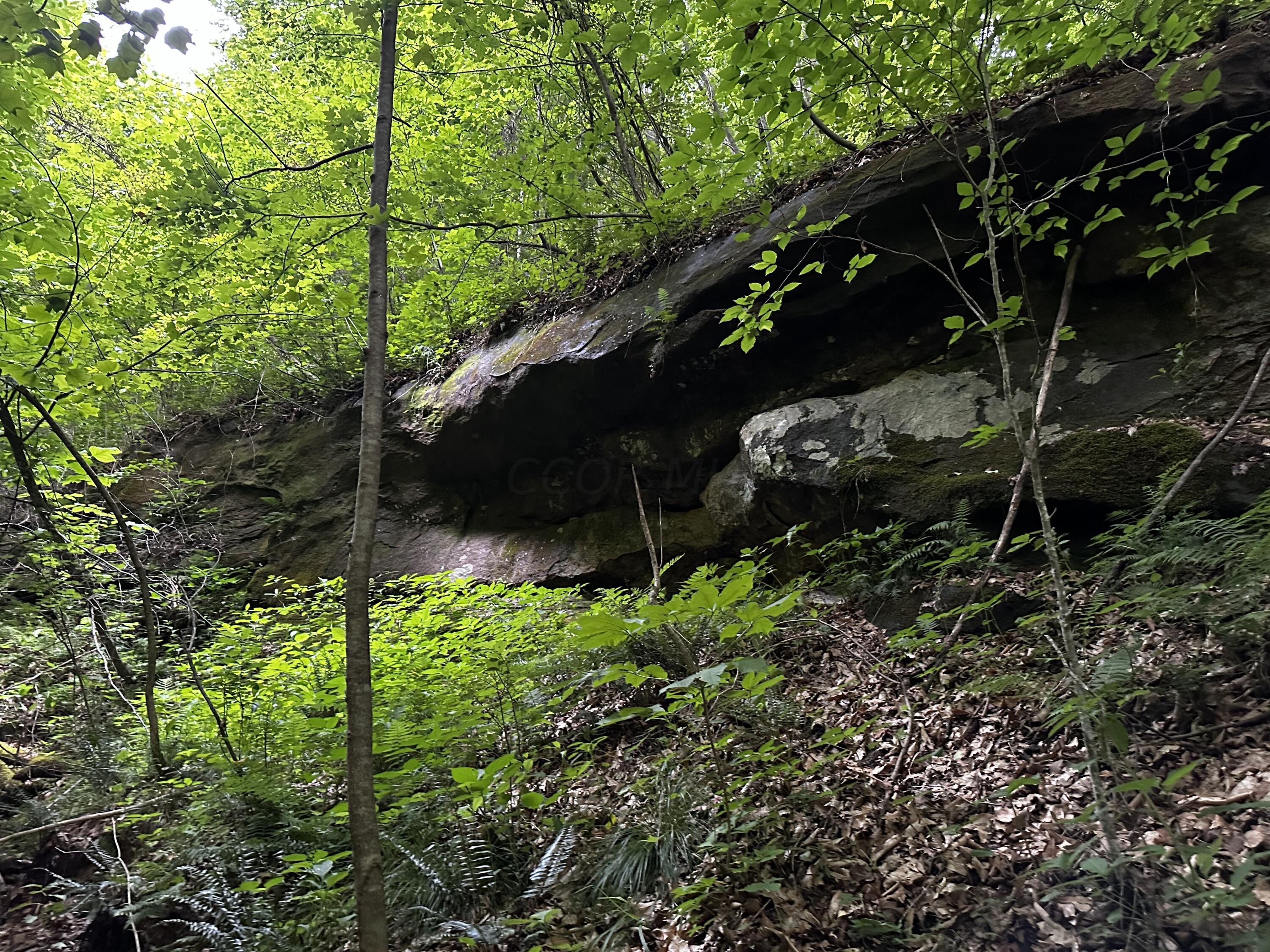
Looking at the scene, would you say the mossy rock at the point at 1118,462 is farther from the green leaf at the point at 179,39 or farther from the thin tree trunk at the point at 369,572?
the green leaf at the point at 179,39

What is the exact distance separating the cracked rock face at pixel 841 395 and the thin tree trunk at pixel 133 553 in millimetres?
3840

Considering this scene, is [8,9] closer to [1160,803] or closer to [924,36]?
[924,36]

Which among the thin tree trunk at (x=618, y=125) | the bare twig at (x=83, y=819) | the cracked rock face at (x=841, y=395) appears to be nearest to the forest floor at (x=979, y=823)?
the bare twig at (x=83, y=819)

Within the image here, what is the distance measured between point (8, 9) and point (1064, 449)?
585 cm

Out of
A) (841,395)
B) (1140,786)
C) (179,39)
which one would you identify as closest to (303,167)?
(179,39)

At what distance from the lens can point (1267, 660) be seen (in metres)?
2.40

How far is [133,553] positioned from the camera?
3768 mm

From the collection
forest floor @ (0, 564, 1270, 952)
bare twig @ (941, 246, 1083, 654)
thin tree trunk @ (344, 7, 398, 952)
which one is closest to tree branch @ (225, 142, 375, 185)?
thin tree trunk @ (344, 7, 398, 952)

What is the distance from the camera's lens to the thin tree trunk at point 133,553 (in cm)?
349

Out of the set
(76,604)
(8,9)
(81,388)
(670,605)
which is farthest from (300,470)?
(670,605)

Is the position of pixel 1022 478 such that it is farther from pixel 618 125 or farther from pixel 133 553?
pixel 618 125

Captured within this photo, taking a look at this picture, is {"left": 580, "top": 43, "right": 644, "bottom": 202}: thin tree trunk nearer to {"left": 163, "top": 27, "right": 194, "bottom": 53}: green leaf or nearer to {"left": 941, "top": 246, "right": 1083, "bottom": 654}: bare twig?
{"left": 941, "top": 246, "right": 1083, "bottom": 654}: bare twig

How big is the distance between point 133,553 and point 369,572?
8.24 feet

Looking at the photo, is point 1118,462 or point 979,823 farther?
point 1118,462
